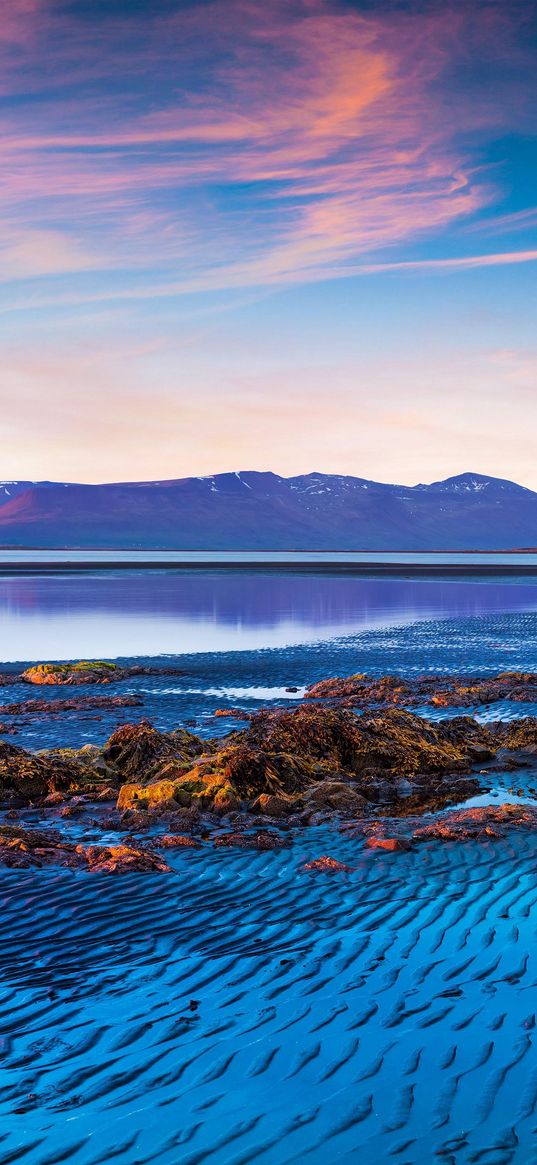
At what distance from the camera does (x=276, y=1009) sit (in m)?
5.98

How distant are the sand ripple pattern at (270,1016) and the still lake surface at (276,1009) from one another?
16 millimetres

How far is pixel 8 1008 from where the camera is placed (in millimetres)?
5926

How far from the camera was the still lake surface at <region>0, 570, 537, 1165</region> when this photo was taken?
4.60 metres

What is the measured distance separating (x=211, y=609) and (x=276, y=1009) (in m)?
45.0

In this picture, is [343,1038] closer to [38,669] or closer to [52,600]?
[38,669]

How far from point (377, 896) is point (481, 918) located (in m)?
1.00

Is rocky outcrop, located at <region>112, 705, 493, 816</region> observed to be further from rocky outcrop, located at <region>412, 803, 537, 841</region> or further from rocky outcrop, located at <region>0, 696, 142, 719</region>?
rocky outcrop, located at <region>0, 696, 142, 719</region>

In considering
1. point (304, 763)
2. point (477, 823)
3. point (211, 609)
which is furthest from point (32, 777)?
point (211, 609)

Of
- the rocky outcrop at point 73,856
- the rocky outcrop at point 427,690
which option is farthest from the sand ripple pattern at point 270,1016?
the rocky outcrop at point 427,690

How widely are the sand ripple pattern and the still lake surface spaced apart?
0.02 m

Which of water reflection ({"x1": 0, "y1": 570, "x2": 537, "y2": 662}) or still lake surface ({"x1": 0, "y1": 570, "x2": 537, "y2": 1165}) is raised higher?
water reflection ({"x1": 0, "y1": 570, "x2": 537, "y2": 662})

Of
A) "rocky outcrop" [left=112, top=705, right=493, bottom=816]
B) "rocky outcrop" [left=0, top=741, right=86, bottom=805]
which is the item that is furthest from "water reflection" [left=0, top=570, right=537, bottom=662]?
"rocky outcrop" [left=0, top=741, right=86, bottom=805]

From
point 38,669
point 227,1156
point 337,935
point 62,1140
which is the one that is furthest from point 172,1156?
point 38,669

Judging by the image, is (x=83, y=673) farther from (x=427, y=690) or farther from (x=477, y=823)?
(x=477, y=823)
